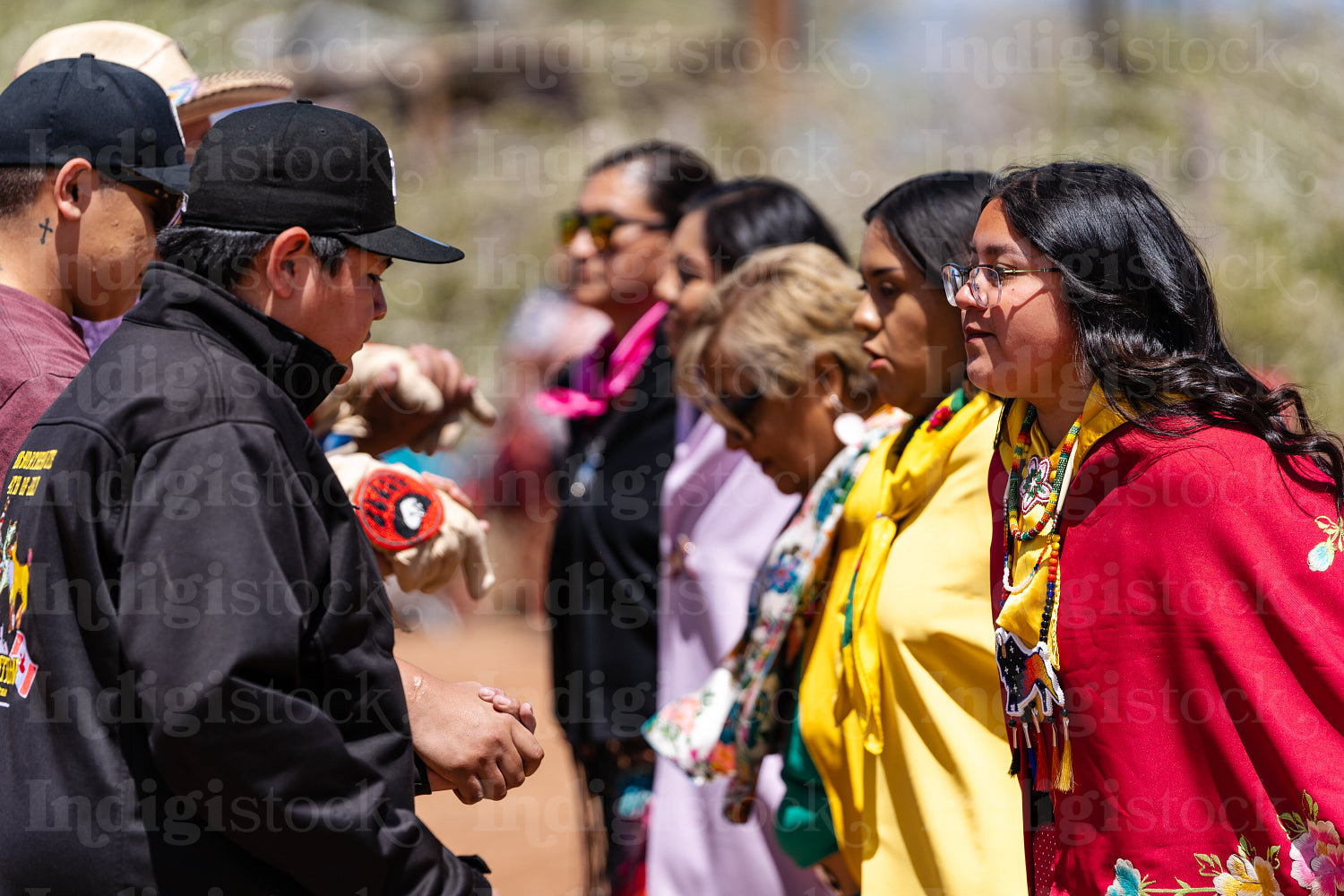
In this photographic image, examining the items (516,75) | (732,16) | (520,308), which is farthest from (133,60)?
(732,16)

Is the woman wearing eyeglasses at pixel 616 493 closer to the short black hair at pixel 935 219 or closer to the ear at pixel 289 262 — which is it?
the short black hair at pixel 935 219

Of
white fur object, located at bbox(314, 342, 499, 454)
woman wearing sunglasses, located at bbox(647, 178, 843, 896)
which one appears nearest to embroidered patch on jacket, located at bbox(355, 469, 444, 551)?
white fur object, located at bbox(314, 342, 499, 454)

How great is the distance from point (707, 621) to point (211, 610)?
2052 millimetres

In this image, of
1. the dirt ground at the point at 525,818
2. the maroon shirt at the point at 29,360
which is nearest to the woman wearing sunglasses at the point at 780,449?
the dirt ground at the point at 525,818

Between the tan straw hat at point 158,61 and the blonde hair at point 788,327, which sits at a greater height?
the tan straw hat at point 158,61

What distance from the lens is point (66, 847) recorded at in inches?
60.5

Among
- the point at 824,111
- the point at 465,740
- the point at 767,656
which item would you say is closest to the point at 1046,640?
the point at 465,740

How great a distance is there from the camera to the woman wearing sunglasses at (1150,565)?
1.65m

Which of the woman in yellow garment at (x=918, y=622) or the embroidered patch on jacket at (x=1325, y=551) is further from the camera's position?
the woman in yellow garment at (x=918, y=622)

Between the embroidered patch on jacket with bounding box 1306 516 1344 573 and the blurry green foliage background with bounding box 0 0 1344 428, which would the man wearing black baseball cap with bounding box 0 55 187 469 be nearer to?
the embroidered patch on jacket with bounding box 1306 516 1344 573

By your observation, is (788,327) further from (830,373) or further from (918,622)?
(918,622)

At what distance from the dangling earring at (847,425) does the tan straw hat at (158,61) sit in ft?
5.10

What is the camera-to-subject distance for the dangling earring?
2705 millimetres

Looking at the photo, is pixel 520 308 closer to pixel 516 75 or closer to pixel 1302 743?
pixel 516 75
